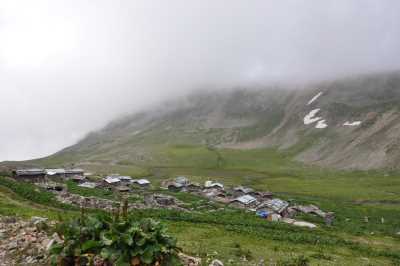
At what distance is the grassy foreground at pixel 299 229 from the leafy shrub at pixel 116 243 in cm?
759

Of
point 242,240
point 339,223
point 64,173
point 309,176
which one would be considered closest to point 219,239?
point 242,240

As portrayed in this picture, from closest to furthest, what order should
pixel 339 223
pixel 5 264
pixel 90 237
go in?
pixel 90 237
pixel 5 264
pixel 339 223

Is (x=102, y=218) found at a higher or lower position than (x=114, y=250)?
higher

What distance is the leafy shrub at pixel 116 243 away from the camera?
14562 mm

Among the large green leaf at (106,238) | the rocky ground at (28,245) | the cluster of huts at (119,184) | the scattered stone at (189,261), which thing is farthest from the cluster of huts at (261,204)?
the large green leaf at (106,238)

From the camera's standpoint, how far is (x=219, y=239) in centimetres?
3531

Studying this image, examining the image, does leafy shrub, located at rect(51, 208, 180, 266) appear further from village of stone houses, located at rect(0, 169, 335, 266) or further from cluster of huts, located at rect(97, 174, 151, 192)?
cluster of huts, located at rect(97, 174, 151, 192)

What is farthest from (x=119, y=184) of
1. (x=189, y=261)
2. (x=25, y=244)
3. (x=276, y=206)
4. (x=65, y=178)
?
(x=189, y=261)

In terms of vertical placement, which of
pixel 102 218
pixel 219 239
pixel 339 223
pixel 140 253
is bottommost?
pixel 339 223

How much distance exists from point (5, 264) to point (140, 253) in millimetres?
8818

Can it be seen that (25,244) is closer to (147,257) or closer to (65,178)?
(147,257)

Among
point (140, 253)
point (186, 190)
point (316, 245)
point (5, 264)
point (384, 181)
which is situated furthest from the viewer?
point (384, 181)

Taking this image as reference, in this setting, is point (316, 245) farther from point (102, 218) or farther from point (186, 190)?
point (186, 190)

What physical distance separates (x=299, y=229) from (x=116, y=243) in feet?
150
